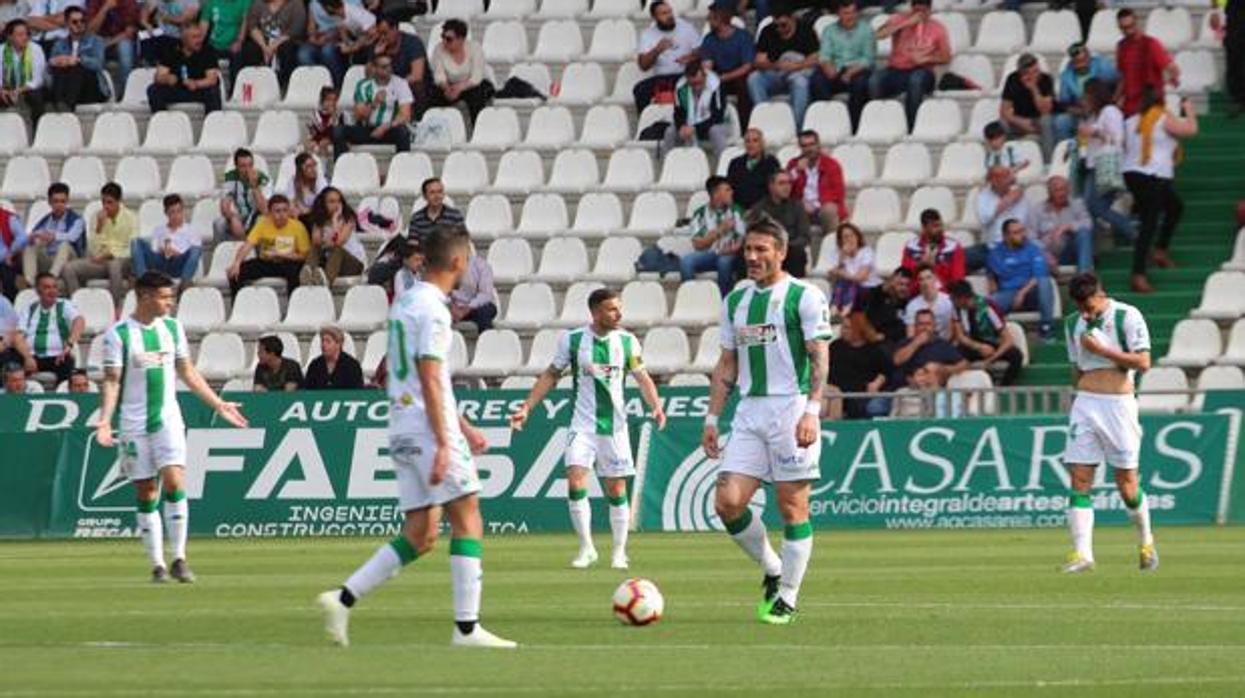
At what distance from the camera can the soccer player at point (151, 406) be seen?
813 inches

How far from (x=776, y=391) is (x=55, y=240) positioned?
70.9 ft

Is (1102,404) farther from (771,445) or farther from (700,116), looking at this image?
(700,116)

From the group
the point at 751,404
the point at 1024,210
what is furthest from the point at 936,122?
the point at 751,404

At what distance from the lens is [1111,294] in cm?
3291

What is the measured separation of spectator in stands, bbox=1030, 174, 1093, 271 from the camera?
107ft

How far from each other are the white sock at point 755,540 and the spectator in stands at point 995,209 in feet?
53.9

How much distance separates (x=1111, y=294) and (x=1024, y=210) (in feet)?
4.89

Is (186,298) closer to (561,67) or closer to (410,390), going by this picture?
(561,67)

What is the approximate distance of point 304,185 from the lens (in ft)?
115

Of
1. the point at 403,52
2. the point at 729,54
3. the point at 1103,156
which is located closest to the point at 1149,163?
the point at 1103,156

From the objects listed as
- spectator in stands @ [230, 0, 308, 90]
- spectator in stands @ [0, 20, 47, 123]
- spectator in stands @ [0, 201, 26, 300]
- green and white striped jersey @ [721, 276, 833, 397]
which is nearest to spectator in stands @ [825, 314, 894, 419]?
spectator in stands @ [230, 0, 308, 90]

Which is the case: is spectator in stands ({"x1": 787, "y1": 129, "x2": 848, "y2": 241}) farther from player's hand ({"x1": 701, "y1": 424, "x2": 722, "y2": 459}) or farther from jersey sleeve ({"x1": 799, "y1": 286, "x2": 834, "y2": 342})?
jersey sleeve ({"x1": 799, "y1": 286, "x2": 834, "y2": 342})

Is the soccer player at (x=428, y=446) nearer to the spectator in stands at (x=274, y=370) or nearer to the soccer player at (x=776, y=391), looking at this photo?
the soccer player at (x=776, y=391)

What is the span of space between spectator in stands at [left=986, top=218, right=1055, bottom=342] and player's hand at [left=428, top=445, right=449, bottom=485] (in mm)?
18745
